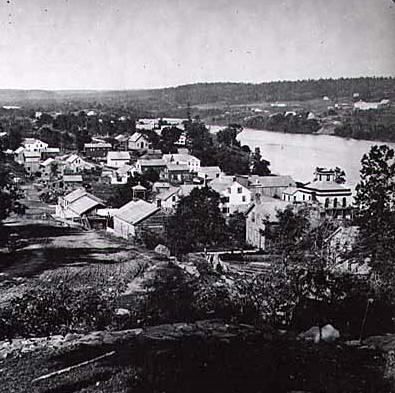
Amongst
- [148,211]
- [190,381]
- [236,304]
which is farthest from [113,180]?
[190,381]

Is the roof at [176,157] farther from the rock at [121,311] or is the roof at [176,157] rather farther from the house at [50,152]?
the rock at [121,311]

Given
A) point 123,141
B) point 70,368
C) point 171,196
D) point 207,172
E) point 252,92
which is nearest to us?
point 70,368

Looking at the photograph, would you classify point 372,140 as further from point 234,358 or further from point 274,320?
point 234,358

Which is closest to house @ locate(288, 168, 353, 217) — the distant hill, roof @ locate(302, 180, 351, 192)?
roof @ locate(302, 180, 351, 192)

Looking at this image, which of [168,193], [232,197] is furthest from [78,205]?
[232,197]

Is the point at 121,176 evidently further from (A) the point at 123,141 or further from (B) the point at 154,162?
(A) the point at 123,141

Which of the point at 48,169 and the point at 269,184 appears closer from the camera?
the point at 48,169
